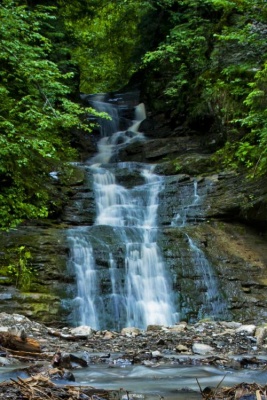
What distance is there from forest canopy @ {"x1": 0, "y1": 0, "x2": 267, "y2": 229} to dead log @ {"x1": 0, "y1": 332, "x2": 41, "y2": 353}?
15.5ft

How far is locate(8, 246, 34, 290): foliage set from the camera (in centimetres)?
870

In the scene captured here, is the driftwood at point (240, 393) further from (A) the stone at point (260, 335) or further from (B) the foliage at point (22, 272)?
(B) the foliage at point (22, 272)

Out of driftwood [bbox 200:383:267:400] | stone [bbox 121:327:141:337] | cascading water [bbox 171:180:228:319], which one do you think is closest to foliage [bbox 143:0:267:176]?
cascading water [bbox 171:180:228:319]

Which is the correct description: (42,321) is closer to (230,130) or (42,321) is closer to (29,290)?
(29,290)

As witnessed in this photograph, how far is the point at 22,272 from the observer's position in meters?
8.81

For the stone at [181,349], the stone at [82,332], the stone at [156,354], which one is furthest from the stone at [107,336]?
the stone at [156,354]

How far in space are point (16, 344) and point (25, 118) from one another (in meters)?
5.85

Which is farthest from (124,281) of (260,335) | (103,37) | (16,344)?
(103,37)

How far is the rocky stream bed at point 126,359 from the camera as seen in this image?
269cm

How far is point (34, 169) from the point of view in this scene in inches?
477

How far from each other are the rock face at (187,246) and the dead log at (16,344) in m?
3.15

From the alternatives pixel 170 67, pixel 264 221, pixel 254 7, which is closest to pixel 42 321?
pixel 264 221

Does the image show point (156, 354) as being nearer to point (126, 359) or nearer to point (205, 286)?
point (126, 359)

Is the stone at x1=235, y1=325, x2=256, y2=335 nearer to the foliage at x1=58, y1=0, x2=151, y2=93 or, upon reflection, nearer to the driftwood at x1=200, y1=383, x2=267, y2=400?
the driftwood at x1=200, y1=383, x2=267, y2=400
